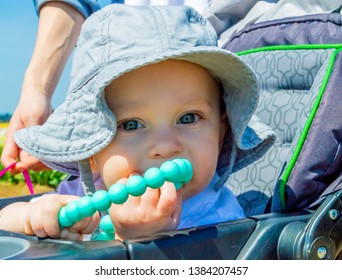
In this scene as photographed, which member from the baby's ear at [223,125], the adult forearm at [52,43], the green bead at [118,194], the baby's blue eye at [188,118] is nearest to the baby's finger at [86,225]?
the green bead at [118,194]

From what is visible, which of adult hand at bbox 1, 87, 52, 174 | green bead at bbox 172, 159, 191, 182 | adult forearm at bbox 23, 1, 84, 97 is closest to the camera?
green bead at bbox 172, 159, 191, 182

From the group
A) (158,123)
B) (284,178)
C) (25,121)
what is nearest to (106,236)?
(158,123)

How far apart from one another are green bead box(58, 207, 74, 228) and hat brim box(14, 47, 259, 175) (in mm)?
172

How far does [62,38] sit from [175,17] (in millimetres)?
713

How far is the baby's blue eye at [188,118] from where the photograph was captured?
119 cm

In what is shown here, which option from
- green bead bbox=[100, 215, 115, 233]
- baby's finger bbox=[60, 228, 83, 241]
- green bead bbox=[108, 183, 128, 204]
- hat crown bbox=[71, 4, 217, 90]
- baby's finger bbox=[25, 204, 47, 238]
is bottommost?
green bead bbox=[100, 215, 115, 233]

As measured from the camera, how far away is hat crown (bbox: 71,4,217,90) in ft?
3.74

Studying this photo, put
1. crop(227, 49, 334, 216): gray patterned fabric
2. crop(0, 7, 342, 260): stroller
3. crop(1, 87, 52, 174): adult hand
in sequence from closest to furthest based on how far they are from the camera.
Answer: crop(0, 7, 342, 260): stroller < crop(227, 49, 334, 216): gray patterned fabric < crop(1, 87, 52, 174): adult hand

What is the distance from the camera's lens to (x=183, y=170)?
1.05 metres

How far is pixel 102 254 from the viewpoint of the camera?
871 millimetres

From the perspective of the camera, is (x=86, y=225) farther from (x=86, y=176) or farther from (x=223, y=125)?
(x=223, y=125)

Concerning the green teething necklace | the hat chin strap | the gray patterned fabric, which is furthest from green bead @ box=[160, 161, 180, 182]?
the gray patterned fabric

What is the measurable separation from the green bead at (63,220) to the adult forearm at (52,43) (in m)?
0.75

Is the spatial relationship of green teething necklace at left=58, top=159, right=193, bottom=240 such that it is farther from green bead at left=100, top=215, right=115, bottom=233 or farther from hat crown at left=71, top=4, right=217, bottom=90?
hat crown at left=71, top=4, right=217, bottom=90
